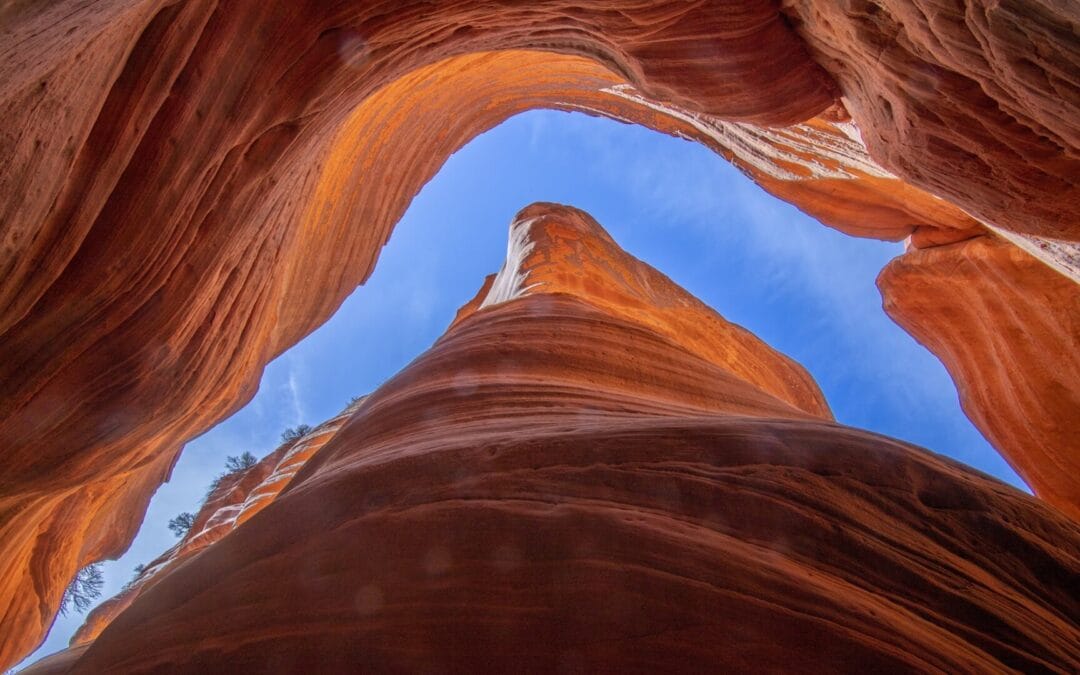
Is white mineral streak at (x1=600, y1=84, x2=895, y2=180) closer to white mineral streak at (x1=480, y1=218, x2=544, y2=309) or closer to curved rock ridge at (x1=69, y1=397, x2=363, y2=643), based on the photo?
white mineral streak at (x1=480, y1=218, x2=544, y2=309)

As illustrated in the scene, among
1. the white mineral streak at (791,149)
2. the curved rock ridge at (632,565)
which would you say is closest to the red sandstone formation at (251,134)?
the white mineral streak at (791,149)

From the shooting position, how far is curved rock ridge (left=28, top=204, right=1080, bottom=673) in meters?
2.08

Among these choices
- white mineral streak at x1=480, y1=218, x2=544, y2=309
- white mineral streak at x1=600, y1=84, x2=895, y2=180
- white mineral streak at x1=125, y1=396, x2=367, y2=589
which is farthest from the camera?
white mineral streak at x1=125, y1=396, x2=367, y2=589

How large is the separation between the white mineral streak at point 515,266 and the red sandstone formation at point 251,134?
251cm

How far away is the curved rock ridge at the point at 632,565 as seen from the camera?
2.08 metres

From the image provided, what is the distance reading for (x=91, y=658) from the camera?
108 inches

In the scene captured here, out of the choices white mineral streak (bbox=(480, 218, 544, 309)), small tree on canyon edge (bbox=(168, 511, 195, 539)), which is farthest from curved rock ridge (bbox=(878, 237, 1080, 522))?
small tree on canyon edge (bbox=(168, 511, 195, 539))

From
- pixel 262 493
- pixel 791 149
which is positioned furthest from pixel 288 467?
pixel 791 149

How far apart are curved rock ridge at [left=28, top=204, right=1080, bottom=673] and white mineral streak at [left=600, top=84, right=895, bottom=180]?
6183mm

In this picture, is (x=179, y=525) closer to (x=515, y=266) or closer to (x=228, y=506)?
(x=228, y=506)

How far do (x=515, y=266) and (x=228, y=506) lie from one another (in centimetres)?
736

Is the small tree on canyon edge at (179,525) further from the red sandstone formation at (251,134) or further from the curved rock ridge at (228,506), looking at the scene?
the red sandstone formation at (251,134)

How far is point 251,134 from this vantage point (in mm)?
4312

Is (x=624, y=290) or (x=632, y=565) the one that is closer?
(x=632, y=565)
